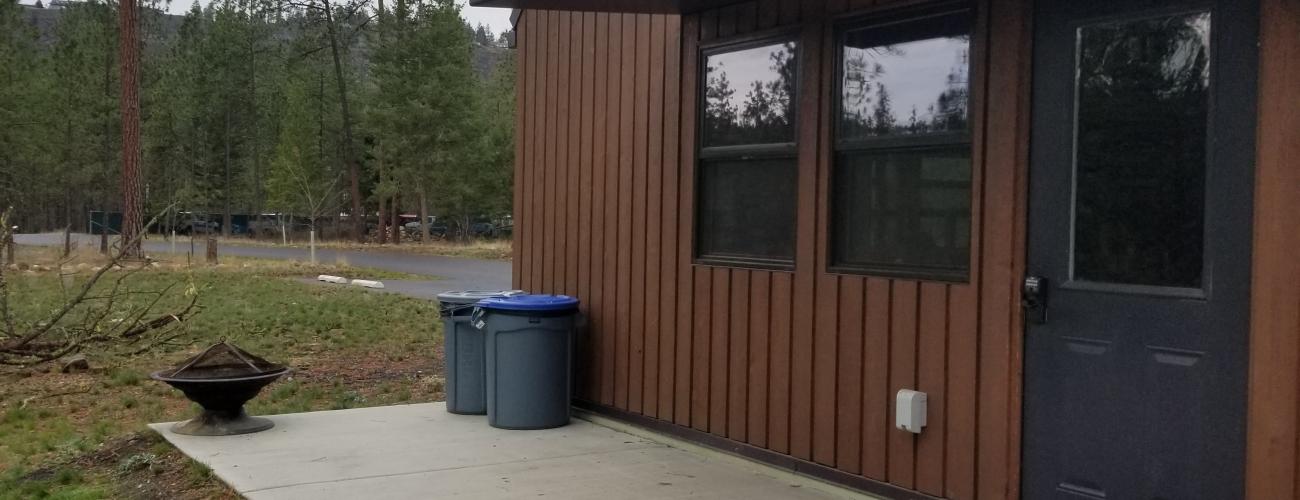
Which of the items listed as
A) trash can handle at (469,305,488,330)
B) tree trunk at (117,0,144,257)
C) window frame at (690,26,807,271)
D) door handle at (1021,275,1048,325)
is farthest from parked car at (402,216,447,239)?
door handle at (1021,275,1048,325)

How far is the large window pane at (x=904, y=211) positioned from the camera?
4.86 m

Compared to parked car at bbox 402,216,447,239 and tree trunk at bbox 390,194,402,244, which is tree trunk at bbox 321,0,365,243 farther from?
parked car at bbox 402,216,447,239

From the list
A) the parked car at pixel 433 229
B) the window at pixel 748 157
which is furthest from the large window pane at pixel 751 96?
the parked car at pixel 433 229

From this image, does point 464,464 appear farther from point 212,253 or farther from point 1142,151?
point 212,253

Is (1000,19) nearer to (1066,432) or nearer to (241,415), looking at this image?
(1066,432)

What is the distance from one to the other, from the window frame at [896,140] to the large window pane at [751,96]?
15.0 inches

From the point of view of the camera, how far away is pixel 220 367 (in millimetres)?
7098

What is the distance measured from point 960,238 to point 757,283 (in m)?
1.44

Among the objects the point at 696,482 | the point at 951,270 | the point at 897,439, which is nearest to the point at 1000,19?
the point at 951,270

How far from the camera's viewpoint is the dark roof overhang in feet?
20.7

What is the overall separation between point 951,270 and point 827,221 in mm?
828

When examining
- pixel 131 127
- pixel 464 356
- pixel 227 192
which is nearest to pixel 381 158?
pixel 227 192

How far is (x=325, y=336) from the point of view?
13000mm

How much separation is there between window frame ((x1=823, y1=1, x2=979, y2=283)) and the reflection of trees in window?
3 cm
